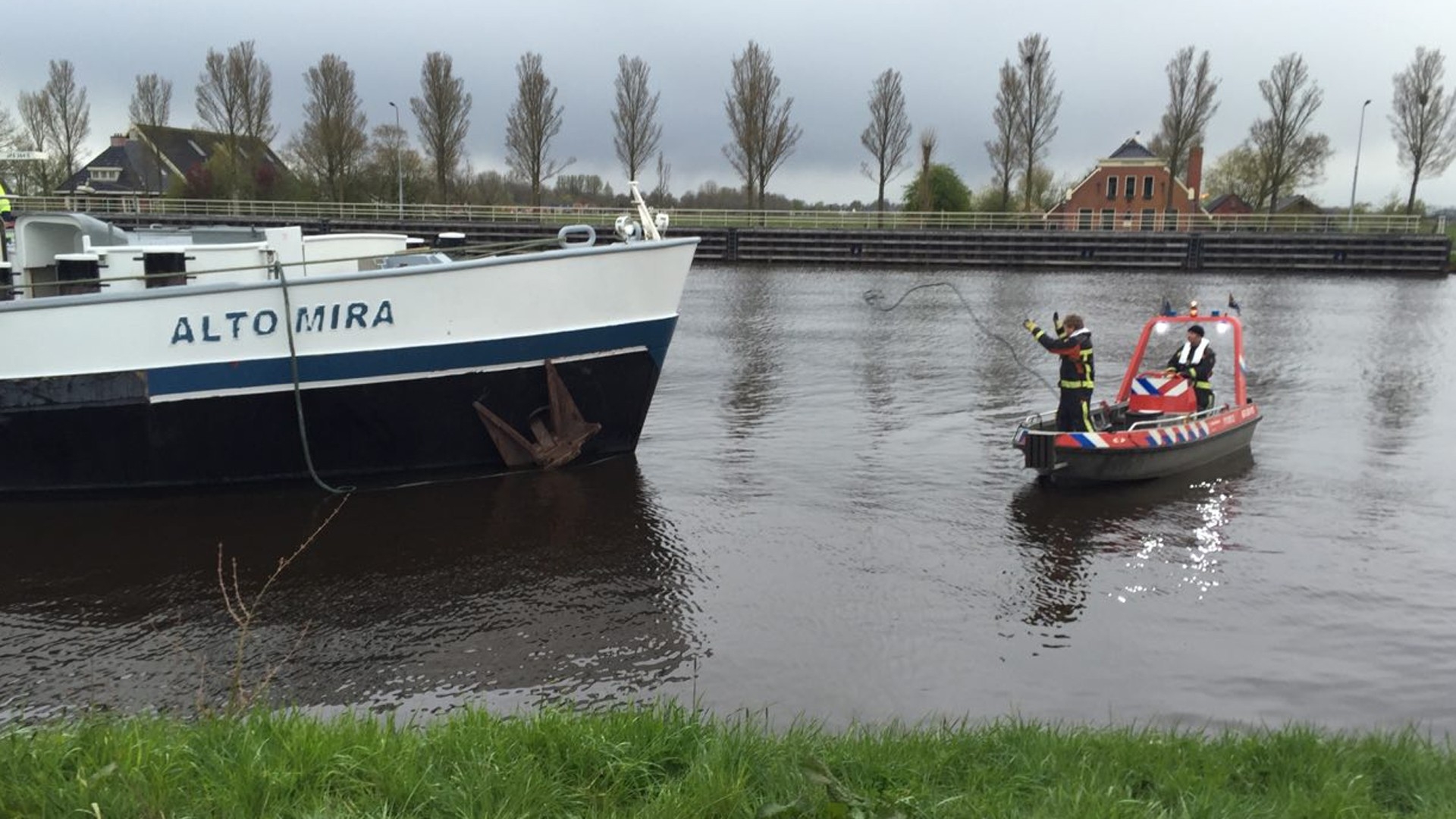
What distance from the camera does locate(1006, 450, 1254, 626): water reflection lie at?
8047 mm

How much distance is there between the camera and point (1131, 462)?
419 inches

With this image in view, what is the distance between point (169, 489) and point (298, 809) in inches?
293

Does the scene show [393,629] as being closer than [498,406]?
Yes

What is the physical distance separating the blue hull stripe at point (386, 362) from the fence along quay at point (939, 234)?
35.0m

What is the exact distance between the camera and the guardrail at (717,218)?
5119 cm

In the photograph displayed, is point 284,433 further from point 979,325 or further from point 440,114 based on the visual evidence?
point 440,114

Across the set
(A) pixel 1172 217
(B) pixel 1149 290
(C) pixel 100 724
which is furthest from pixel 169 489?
(A) pixel 1172 217

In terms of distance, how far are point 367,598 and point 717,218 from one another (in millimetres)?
49585

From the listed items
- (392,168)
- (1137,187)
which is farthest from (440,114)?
(1137,187)

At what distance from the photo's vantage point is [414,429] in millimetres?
10195

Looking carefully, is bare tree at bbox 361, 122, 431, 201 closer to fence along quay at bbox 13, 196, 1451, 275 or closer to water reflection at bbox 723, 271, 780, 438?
fence along quay at bbox 13, 196, 1451, 275

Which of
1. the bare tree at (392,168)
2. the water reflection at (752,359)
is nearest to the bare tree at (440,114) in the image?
the bare tree at (392,168)

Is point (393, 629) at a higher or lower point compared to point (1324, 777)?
lower

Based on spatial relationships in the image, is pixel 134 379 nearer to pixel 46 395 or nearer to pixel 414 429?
pixel 46 395
